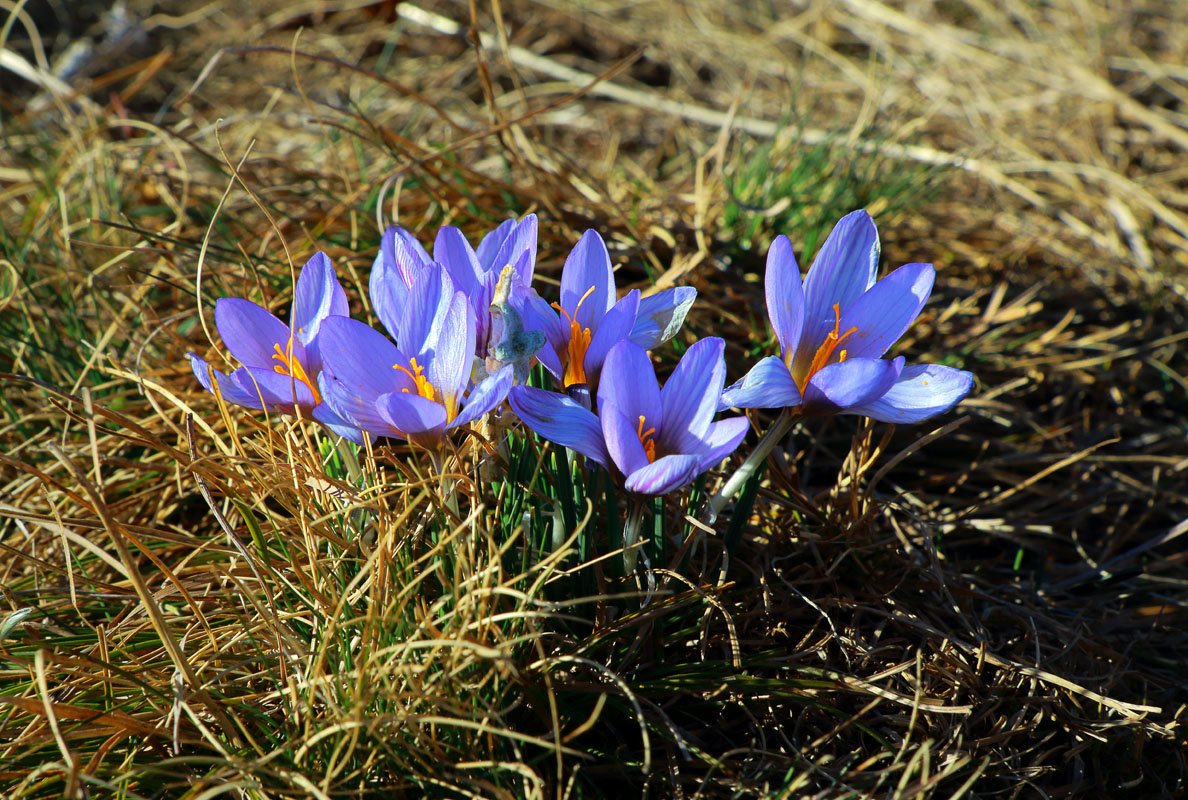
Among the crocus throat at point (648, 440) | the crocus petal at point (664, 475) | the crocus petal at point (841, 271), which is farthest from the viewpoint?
the crocus petal at point (841, 271)

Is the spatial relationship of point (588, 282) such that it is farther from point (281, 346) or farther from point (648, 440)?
point (281, 346)

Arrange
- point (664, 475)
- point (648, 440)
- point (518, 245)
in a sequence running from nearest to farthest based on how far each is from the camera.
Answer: point (664, 475) → point (648, 440) → point (518, 245)

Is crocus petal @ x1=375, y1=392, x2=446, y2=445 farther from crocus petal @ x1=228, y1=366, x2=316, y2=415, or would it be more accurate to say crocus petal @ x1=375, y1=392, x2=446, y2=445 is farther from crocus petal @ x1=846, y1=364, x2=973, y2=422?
crocus petal @ x1=846, y1=364, x2=973, y2=422

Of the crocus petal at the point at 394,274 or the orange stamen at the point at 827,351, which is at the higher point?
the crocus petal at the point at 394,274

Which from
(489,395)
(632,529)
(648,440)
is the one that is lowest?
(632,529)

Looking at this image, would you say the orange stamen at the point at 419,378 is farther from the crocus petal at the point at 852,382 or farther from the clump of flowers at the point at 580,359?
the crocus petal at the point at 852,382

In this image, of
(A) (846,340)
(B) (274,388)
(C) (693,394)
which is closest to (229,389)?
(B) (274,388)

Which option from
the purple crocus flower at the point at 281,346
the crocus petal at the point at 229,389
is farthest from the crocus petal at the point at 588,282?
the crocus petal at the point at 229,389
